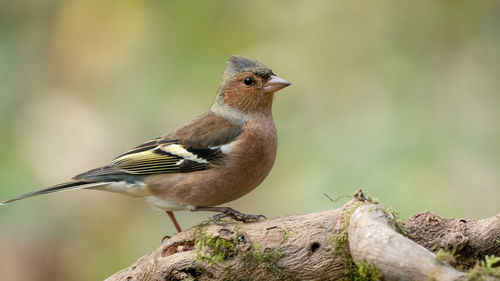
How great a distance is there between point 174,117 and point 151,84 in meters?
0.42

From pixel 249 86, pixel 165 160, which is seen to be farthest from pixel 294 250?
pixel 249 86

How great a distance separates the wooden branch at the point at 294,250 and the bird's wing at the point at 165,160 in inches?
32.1

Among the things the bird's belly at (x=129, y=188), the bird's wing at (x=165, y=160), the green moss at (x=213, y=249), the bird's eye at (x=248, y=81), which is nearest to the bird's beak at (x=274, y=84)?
the bird's eye at (x=248, y=81)

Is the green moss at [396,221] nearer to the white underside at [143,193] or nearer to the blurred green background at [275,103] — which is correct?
the white underside at [143,193]

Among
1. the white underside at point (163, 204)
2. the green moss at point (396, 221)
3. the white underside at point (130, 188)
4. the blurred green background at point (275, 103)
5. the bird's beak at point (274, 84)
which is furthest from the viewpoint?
the blurred green background at point (275, 103)

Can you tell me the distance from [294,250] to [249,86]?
1.89 meters

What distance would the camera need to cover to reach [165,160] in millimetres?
4582

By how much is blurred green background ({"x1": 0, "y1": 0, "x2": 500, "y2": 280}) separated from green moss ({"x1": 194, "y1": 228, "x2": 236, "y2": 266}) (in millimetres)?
1957

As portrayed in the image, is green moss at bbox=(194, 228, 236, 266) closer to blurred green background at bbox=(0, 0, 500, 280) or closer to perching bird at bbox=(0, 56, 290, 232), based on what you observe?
perching bird at bbox=(0, 56, 290, 232)

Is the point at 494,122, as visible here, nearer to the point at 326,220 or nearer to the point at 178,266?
the point at 326,220

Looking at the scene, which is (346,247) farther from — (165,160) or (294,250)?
(165,160)

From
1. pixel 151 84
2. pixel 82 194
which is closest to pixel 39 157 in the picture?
pixel 82 194

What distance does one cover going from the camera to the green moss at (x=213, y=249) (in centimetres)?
341

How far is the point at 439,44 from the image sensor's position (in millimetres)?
6215
